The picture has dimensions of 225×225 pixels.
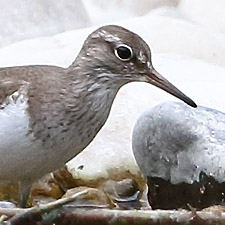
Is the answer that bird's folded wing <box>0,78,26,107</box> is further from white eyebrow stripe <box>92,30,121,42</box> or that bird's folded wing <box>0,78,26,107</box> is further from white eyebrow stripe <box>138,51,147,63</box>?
white eyebrow stripe <box>138,51,147,63</box>

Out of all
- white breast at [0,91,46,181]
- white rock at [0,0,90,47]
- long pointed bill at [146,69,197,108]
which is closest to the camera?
white breast at [0,91,46,181]

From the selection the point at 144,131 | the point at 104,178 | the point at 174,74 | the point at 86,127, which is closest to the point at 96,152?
the point at 104,178

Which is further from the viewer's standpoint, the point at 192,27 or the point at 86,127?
the point at 192,27

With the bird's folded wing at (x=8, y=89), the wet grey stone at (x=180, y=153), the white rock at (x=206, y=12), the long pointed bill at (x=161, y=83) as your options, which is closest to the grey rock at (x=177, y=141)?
the wet grey stone at (x=180, y=153)

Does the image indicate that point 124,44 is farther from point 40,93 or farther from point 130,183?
point 130,183

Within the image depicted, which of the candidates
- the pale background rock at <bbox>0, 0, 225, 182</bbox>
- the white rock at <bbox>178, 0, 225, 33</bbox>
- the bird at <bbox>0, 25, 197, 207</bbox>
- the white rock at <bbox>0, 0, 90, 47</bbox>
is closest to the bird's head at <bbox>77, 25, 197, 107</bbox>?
the bird at <bbox>0, 25, 197, 207</bbox>

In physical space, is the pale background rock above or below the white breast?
below
